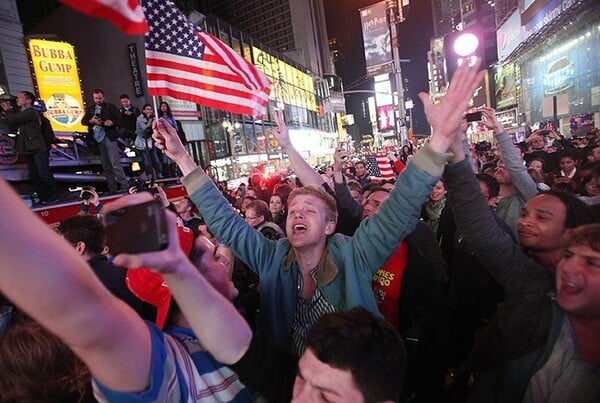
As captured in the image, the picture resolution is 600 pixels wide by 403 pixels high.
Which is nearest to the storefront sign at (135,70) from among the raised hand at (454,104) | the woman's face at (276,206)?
the woman's face at (276,206)

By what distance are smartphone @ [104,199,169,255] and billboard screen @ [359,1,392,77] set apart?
40429mm

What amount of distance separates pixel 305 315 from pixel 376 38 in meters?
41.7

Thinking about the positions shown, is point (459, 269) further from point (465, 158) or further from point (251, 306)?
point (251, 306)

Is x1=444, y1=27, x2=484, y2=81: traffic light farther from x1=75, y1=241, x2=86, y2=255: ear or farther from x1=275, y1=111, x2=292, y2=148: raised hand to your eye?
x1=75, y1=241, x2=86, y2=255: ear

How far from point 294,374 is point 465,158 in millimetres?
1634

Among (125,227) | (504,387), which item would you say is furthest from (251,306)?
(125,227)

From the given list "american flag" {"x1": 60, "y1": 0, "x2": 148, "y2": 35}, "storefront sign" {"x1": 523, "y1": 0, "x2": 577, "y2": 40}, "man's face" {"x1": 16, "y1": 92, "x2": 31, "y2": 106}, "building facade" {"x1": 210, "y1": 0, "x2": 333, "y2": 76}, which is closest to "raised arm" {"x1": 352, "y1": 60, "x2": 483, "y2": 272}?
"american flag" {"x1": 60, "y1": 0, "x2": 148, "y2": 35}

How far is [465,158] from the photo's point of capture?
2.32m

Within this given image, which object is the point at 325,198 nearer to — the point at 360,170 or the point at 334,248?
the point at 334,248

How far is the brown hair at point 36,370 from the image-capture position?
5.55ft

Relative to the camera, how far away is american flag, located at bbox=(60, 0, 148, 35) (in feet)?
7.93

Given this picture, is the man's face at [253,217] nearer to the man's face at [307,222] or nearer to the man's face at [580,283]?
the man's face at [307,222]

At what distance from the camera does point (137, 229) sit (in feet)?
3.02

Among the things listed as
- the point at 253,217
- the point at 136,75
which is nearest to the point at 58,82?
the point at 136,75
